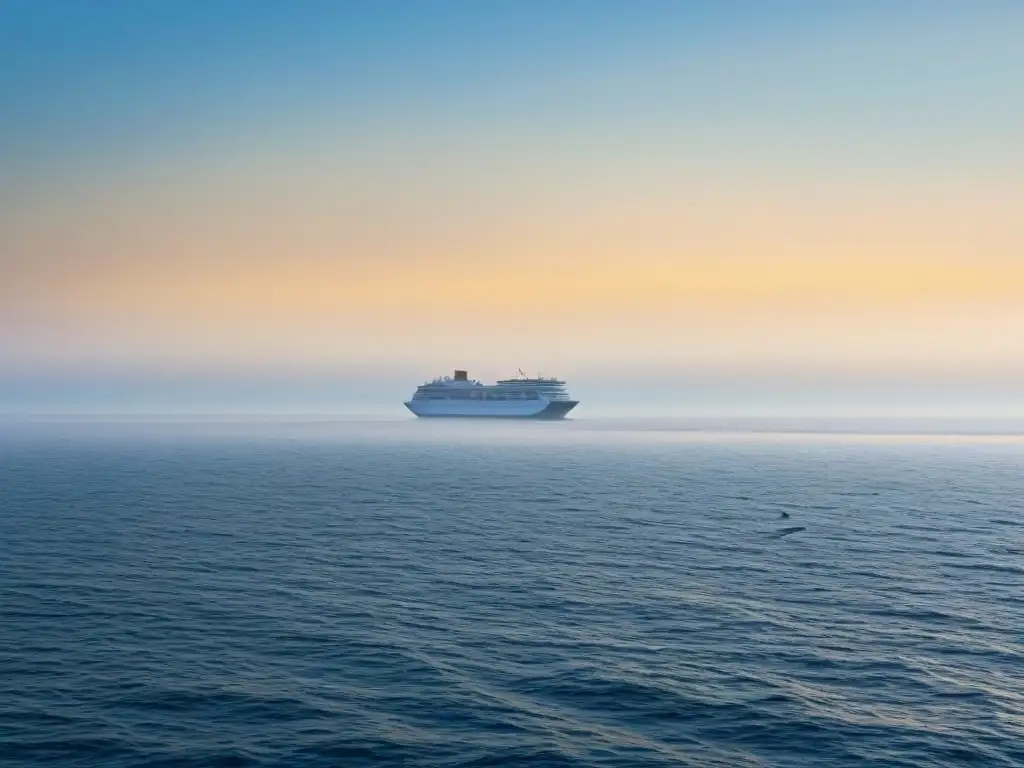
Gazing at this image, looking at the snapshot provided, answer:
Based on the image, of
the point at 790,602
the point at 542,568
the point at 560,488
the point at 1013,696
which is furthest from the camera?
the point at 560,488

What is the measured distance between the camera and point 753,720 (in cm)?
2789

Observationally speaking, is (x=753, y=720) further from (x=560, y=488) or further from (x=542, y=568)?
(x=560, y=488)

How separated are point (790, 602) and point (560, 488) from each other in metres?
64.0

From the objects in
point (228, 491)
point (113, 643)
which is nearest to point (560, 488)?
point (228, 491)

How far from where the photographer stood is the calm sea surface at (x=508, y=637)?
26.3 meters

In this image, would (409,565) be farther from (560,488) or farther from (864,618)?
(560,488)

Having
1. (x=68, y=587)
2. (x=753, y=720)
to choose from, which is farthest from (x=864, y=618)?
(x=68, y=587)

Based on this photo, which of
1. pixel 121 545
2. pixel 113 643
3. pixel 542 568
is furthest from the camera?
pixel 121 545

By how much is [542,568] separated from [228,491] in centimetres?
5859

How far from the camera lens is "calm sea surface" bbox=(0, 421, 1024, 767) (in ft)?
86.2

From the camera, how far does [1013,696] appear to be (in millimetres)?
29875

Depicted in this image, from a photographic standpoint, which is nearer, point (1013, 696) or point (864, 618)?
point (1013, 696)

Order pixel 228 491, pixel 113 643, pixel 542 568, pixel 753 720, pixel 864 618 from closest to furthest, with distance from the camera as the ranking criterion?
pixel 753 720, pixel 113 643, pixel 864 618, pixel 542 568, pixel 228 491

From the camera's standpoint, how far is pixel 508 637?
3647 centimetres
